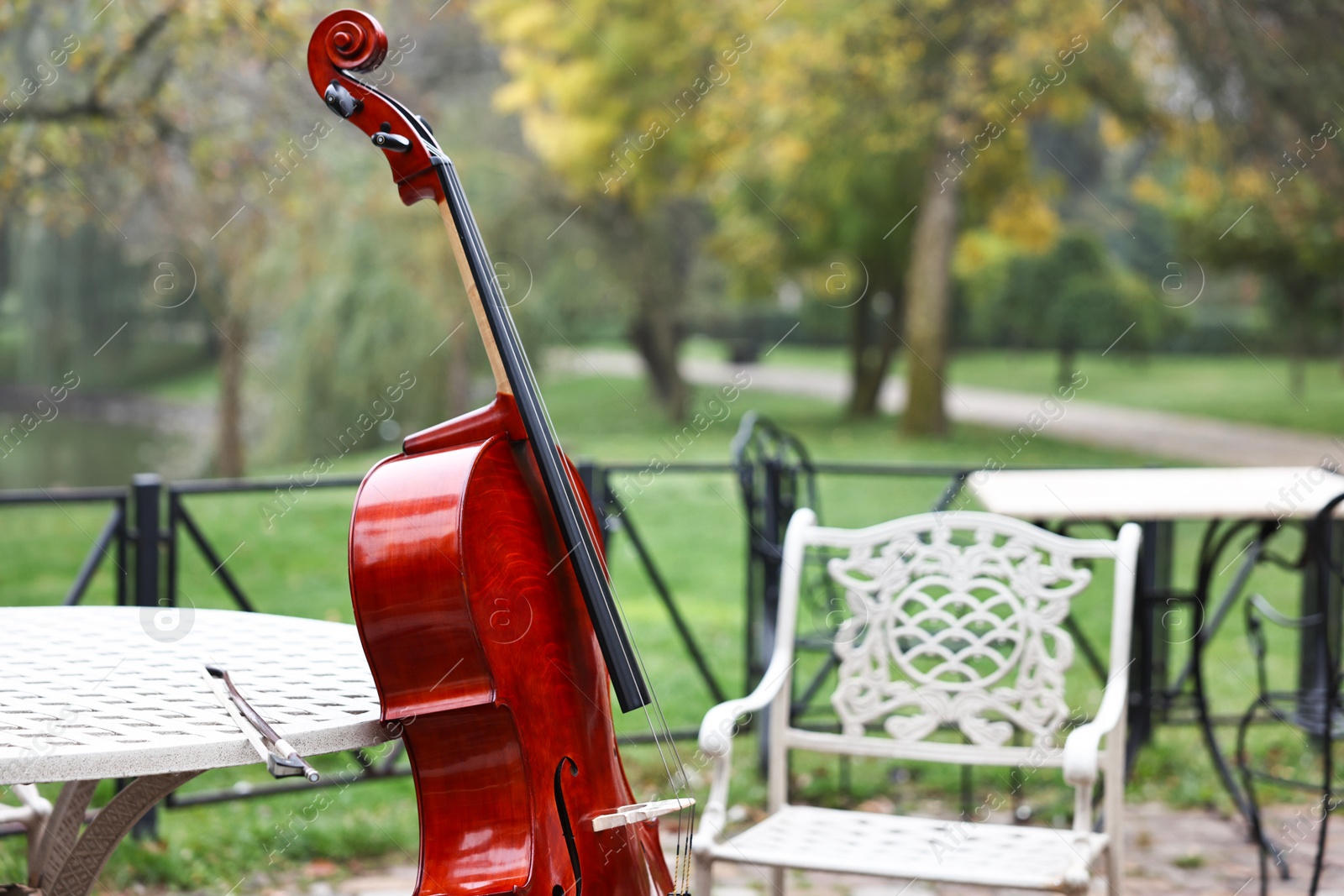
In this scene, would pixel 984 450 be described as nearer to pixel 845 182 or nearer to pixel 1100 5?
pixel 845 182

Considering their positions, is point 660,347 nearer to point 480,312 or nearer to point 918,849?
point 918,849

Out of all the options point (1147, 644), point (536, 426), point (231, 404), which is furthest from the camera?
point (231, 404)

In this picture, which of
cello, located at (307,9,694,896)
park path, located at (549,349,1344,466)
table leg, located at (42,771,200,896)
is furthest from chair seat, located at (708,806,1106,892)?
park path, located at (549,349,1344,466)

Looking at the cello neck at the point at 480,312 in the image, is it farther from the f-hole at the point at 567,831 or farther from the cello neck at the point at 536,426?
the f-hole at the point at 567,831

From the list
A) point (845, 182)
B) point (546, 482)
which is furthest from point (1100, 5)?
point (546, 482)

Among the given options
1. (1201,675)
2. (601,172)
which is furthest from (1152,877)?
(601,172)

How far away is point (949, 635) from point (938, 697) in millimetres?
125

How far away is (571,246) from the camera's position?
48.3ft

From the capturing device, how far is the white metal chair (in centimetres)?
219

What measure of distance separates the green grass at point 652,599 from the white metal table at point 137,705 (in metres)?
1.08

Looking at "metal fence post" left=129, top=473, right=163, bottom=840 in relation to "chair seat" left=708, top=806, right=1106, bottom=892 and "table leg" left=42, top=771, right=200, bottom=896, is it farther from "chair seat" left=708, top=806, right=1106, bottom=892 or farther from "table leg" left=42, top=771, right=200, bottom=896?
"chair seat" left=708, top=806, right=1106, bottom=892

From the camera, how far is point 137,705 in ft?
5.16

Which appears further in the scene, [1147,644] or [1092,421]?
[1092,421]

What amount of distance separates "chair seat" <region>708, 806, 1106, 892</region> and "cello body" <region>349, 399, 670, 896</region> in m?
0.55
